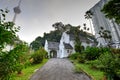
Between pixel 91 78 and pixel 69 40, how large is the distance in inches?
1632

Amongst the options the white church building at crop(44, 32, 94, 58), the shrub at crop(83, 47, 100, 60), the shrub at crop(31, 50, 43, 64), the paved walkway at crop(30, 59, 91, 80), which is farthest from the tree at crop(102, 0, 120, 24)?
the white church building at crop(44, 32, 94, 58)

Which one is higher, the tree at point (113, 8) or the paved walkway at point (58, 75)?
the tree at point (113, 8)

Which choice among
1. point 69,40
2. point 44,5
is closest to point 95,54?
point 44,5

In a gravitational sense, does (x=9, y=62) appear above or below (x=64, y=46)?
below

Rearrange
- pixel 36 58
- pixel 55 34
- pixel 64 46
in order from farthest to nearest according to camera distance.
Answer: pixel 55 34, pixel 64 46, pixel 36 58

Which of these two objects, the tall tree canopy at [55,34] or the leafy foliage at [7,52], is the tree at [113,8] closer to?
the leafy foliage at [7,52]

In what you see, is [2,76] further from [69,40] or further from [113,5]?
[69,40]

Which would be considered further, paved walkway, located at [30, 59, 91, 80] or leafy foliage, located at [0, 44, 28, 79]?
paved walkway, located at [30, 59, 91, 80]

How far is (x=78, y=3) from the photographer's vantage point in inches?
955

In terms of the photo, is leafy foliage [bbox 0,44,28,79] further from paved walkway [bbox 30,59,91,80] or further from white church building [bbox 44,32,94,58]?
white church building [bbox 44,32,94,58]

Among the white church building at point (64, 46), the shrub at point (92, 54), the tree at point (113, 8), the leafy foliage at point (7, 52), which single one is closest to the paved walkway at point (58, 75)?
the tree at point (113, 8)

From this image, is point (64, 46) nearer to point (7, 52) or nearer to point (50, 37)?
point (50, 37)

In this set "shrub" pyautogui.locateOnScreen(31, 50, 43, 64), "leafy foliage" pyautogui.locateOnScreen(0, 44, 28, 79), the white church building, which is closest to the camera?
"leafy foliage" pyautogui.locateOnScreen(0, 44, 28, 79)

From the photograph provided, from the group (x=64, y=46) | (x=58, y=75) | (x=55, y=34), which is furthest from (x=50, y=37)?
(x=58, y=75)
